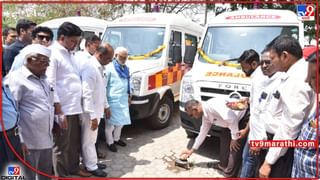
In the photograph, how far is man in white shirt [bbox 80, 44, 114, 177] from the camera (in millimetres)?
3053

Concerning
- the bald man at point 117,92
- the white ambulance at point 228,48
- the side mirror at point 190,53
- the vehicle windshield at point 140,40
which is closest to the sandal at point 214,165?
the white ambulance at point 228,48

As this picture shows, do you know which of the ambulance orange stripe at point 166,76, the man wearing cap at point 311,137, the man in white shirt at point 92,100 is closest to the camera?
the man wearing cap at point 311,137

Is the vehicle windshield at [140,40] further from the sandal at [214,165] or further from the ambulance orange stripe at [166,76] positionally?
the sandal at [214,165]

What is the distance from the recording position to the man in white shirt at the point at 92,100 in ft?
10.0

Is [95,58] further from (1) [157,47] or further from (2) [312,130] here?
(2) [312,130]

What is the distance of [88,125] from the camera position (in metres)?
3.20

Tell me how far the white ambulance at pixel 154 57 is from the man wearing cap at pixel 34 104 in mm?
2031

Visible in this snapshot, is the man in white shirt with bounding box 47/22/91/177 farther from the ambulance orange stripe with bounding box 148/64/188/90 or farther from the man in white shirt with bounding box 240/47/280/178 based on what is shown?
the ambulance orange stripe with bounding box 148/64/188/90

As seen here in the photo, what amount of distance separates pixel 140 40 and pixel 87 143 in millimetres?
2361

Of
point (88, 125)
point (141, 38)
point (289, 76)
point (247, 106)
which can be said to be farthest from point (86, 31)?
point (289, 76)

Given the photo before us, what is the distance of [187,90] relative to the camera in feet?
13.1

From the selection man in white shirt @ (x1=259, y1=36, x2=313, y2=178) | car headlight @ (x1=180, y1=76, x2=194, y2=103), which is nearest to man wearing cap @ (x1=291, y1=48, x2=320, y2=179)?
man in white shirt @ (x1=259, y1=36, x2=313, y2=178)

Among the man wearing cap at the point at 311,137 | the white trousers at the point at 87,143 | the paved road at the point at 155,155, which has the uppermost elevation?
the man wearing cap at the point at 311,137

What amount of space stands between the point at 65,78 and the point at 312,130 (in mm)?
2102
